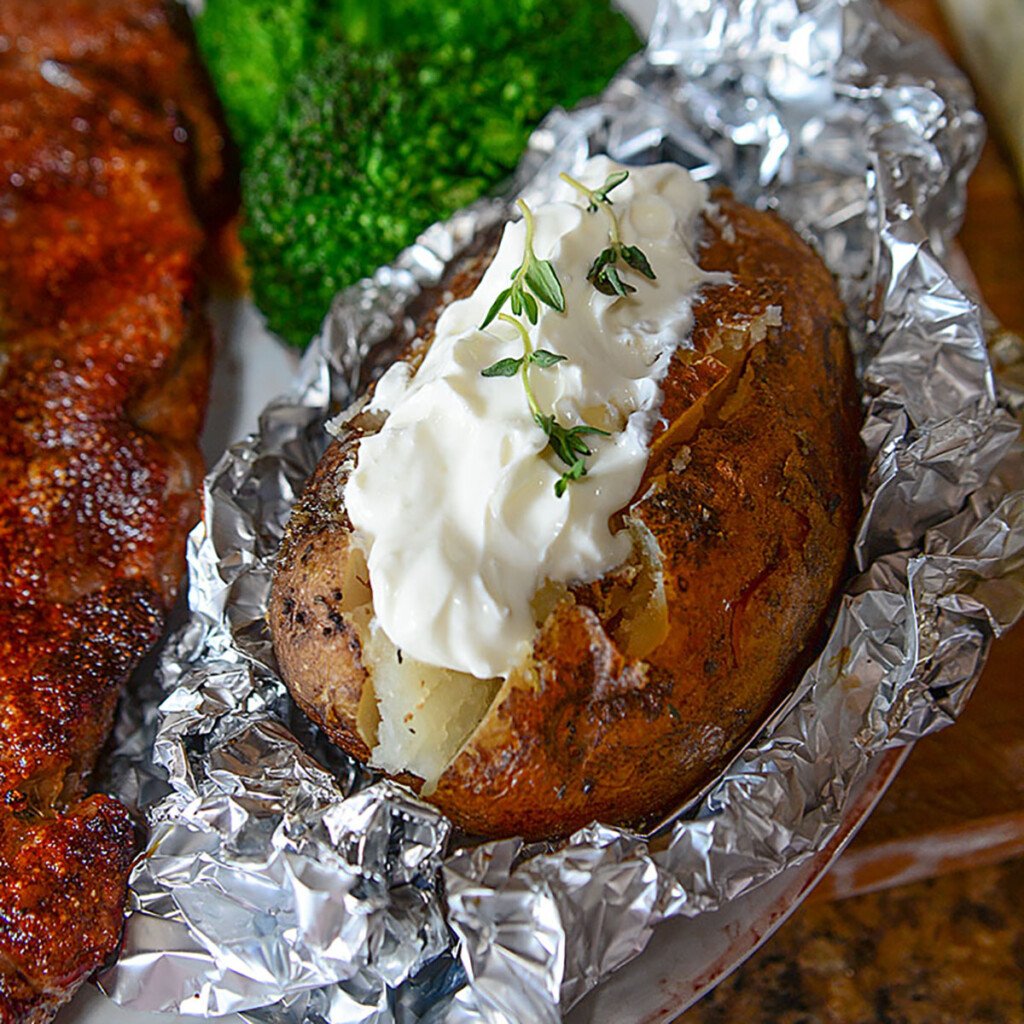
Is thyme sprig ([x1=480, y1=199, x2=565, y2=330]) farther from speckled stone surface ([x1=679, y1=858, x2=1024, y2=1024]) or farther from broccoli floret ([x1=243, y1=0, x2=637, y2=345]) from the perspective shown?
speckled stone surface ([x1=679, y1=858, x2=1024, y2=1024])

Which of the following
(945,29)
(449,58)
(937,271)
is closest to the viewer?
(937,271)

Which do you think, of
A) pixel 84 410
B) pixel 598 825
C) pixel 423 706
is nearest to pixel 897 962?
pixel 598 825

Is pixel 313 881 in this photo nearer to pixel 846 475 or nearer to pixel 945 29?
pixel 846 475

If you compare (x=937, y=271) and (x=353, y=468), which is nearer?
(x=353, y=468)

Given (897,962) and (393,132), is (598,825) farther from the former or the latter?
(393,132)

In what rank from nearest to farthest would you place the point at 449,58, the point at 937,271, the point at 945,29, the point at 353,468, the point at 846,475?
the point at 353,468
the point at 846,475
the point at 937,271
the point at 449,58
the point at 945,29

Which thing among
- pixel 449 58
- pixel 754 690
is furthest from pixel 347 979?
pixel 449 58
